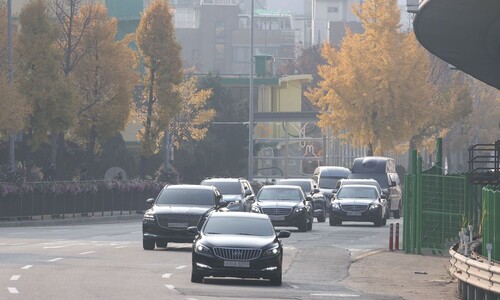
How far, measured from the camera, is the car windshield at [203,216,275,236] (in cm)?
2633

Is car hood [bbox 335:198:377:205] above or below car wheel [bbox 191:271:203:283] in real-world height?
above

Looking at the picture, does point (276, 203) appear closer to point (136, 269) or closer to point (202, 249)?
point (136, 269)

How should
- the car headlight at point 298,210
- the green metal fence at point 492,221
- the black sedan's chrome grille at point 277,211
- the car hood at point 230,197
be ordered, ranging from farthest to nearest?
1. the car headlight at point 298,210
2. the car hood at point 230,197
3. the black sedan's chrome grille at point 277,211
4. the green metal fence at point 492,221

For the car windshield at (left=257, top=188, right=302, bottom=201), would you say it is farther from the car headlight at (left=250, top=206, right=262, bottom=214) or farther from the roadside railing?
the roadside railing

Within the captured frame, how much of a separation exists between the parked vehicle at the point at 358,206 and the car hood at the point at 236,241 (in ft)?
84.1

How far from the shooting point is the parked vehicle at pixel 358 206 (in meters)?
51.5

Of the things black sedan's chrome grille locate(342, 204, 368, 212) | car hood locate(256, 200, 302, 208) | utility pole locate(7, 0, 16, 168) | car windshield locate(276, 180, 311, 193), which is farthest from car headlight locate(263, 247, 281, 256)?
car windshield locate(276, 180, 311, 193)

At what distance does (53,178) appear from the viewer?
60.1m

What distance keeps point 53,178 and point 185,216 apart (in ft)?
88.5

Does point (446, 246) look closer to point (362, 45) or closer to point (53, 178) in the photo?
point (53, 178)

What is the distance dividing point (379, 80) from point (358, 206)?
2380 centimetres

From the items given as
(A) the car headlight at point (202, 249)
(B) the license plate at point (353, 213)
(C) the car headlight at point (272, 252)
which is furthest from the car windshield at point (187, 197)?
(B) the license plate at point (353, 213)

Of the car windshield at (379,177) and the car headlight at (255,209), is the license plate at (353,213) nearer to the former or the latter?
the car headlight at (255,209)

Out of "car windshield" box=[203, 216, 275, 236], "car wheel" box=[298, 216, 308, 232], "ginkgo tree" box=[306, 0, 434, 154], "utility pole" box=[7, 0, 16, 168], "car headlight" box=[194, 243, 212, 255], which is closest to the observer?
"car headlight" box=[194, 243, 212, 255]
